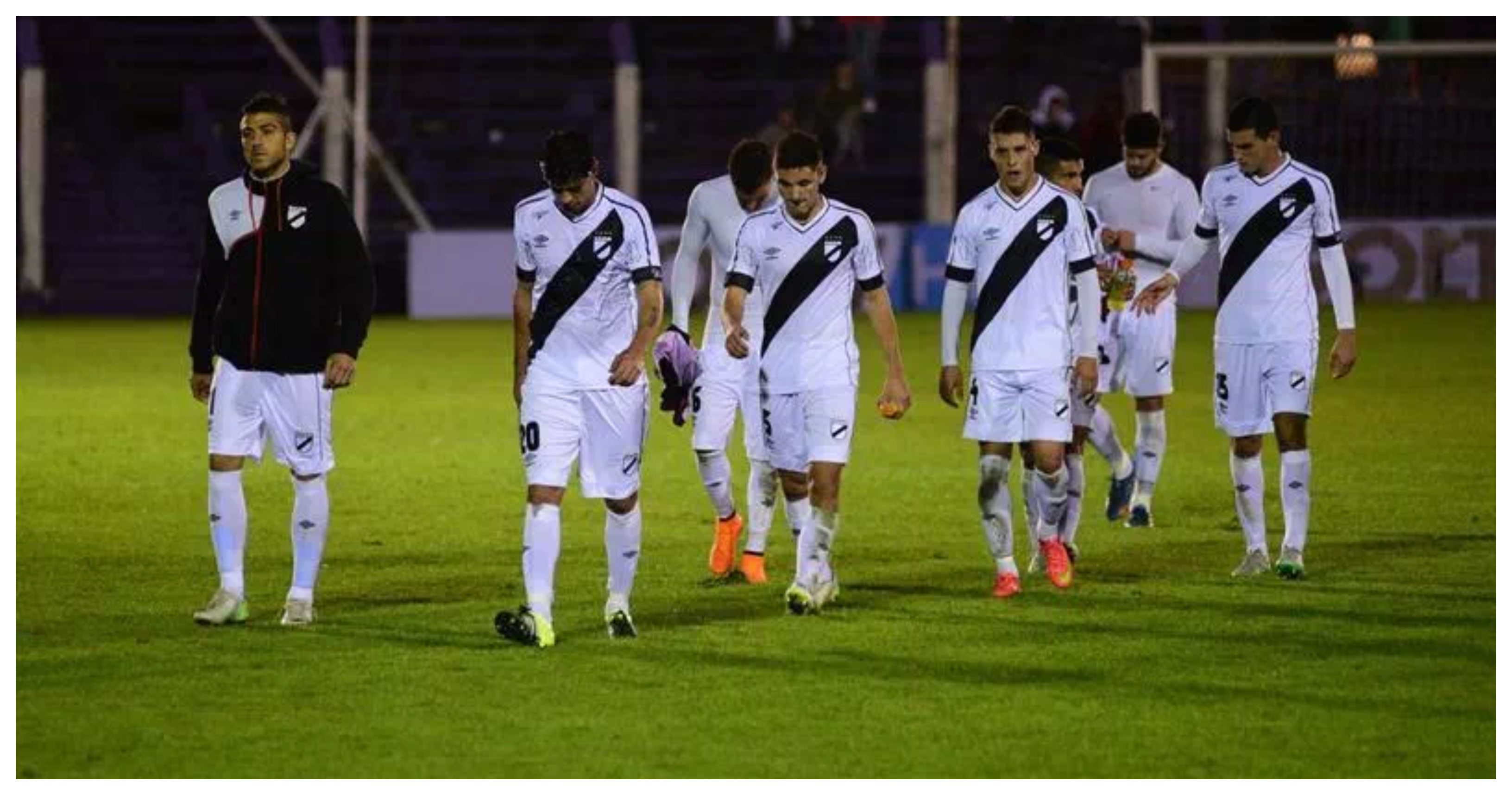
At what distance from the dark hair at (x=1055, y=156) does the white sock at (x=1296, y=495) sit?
5.14 feet

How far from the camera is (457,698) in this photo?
29.9ft

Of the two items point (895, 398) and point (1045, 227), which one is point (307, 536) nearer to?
point (895, 398)

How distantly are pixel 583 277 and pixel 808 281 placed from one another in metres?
1.10

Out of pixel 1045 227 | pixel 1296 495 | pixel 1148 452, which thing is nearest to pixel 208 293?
pixel 1045 227

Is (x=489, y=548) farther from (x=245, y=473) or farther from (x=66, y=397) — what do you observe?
(x=66, y=397)

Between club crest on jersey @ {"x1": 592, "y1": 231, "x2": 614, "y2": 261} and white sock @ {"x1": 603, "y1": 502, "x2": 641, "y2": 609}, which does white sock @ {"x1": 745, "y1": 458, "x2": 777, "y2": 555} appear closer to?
white sock @ {"x1": 603, "y1": 502, "x2": 641, "y2": 609}

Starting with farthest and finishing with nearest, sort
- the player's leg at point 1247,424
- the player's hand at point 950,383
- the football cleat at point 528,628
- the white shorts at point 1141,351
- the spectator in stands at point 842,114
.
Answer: the spectator in stands at point 842,114
the white shorts at point 1141,351
the player's leg at point 1247,424
the player's hand at point 950,383
the football cleat at point 528,628

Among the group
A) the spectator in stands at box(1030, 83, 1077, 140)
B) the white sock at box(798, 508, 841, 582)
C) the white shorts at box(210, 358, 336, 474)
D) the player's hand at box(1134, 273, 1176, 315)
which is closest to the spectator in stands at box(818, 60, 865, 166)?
the spectator in stands at box(1030, 83, 1077, 140)

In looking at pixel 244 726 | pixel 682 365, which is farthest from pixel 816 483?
pixel 244 726

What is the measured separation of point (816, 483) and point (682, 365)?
0.72 m

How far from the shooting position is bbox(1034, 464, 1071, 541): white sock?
1162 centimetres

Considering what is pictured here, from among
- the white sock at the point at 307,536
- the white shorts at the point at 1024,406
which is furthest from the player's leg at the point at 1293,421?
the white sock at the point at 307,536

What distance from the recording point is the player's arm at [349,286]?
418 inches

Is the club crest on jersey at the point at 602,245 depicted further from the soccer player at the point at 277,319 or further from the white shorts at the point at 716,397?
the white shorts at the point at 716,397
